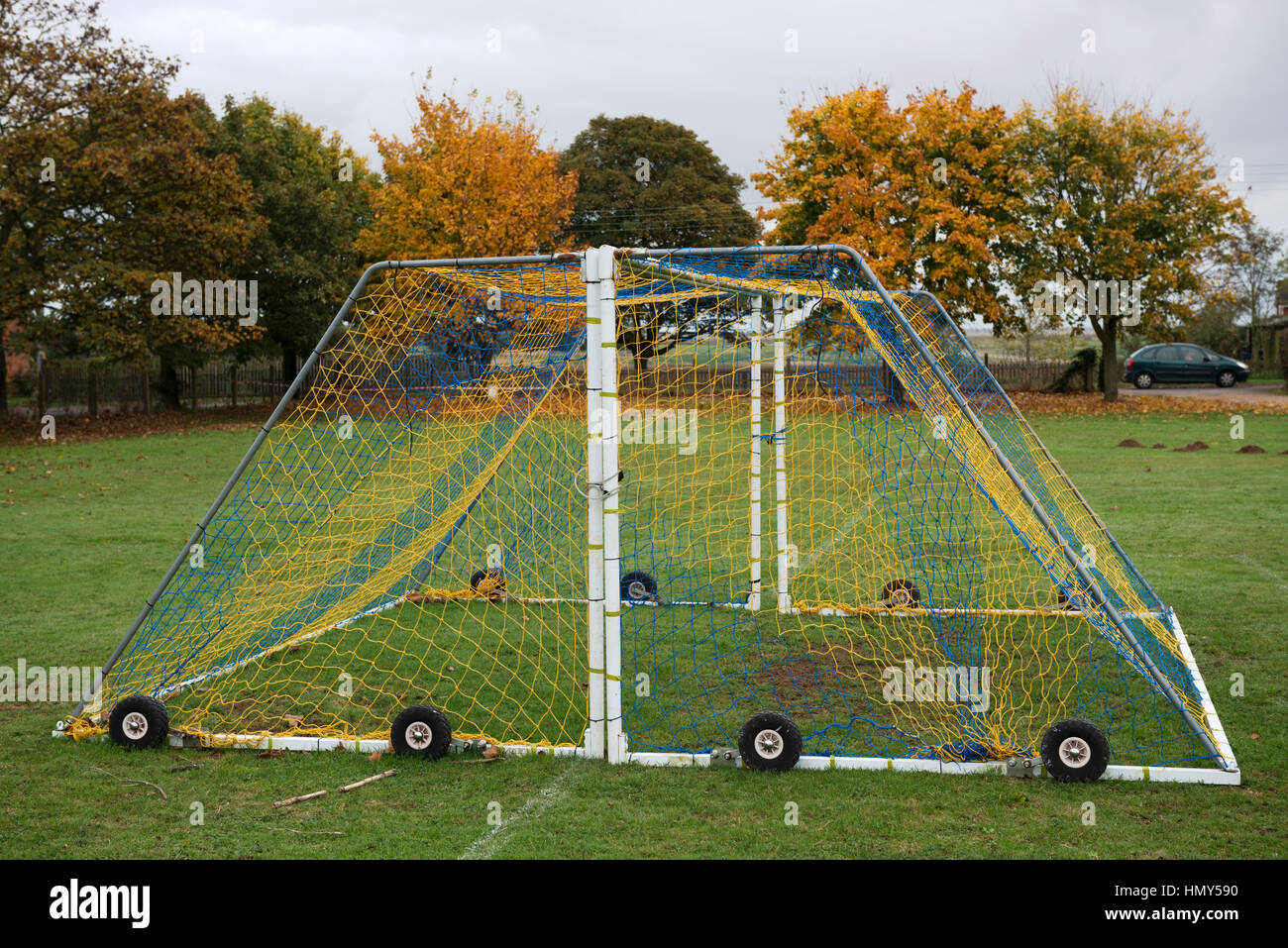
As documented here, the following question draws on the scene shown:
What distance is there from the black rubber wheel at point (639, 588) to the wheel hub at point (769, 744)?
3.23 metres

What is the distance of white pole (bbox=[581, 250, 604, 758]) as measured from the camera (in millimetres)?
5004

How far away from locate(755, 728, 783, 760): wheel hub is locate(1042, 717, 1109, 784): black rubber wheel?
1237 millimetres

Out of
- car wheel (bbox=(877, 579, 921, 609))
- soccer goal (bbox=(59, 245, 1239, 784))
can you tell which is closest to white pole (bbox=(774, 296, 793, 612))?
soccer goal (bbox=(59, 245, 1239, 784))

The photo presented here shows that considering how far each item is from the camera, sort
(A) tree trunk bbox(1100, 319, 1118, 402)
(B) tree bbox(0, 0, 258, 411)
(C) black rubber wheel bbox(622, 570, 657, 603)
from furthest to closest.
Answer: (A) tree trunk bbox(1100, 319, 1118, 402) < (B) tree bbox(0, 0, 258, 411) < (C) black rubber wheel bbox(622, 570, 657, 603)

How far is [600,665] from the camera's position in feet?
16.7

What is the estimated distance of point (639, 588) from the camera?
8.17 metres

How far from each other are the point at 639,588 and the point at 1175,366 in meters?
32.0

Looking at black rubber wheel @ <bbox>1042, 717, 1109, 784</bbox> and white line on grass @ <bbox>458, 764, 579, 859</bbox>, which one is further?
black rubber wheel @ <bbox>1042, 717, 1109, 784</bbox>
